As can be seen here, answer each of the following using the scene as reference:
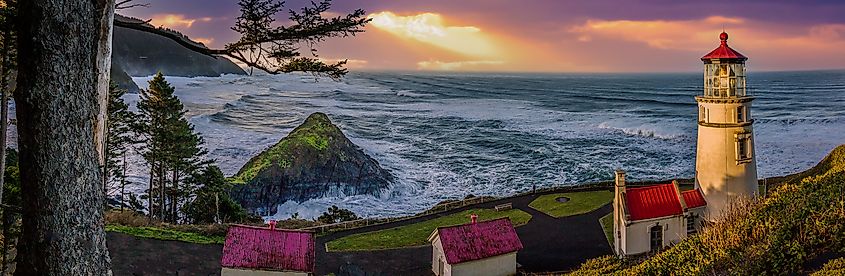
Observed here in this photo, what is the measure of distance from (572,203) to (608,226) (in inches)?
136

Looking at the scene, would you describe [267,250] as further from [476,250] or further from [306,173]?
[306,173]

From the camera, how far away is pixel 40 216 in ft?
12.9

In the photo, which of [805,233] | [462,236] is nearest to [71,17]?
[805,233]

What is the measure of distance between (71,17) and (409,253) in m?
14.9

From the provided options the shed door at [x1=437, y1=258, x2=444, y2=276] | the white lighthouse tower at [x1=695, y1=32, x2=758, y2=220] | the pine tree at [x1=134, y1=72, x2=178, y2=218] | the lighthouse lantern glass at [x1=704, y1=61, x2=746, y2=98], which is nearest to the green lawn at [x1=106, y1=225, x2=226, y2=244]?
the pine tree at [x1=134, y1=72, x2=178, y2=218]

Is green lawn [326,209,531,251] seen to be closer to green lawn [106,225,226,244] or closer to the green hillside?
green lawn [106,225,226,244]

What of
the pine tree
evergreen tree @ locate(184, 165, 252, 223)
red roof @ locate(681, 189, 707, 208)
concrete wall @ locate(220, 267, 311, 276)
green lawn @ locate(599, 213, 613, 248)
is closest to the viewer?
concrete wall @ locate(220, 267, 311, 276)

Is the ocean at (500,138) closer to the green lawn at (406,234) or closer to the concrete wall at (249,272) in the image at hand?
the green lawn at (406,234)

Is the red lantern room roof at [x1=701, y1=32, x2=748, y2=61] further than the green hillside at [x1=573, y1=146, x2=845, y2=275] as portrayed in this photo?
Yes

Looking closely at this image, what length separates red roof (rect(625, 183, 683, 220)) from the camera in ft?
53.9

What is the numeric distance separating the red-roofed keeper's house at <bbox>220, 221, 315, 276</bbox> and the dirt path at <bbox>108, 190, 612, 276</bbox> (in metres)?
1.17

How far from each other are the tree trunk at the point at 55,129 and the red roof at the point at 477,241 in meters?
11.8

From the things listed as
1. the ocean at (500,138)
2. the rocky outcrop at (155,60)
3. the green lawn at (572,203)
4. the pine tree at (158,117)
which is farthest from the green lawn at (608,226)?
the rocky outcrop at (155,60)

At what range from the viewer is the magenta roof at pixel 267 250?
563 inches
